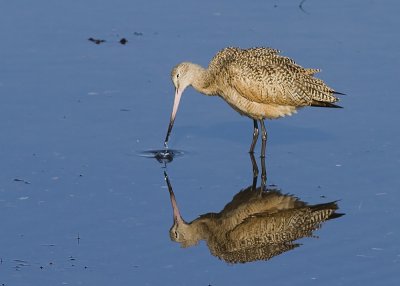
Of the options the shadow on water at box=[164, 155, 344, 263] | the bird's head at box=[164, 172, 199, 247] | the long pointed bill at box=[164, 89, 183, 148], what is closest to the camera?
the shadow on water at box=[164, 155, 344, 263]

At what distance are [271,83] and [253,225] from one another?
6.41 ft

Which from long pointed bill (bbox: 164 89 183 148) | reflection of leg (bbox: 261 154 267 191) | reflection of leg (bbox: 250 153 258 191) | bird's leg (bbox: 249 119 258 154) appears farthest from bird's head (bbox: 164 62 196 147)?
reflection of leg (bbox: 261 154 267 191)

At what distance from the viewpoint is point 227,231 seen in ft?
31.6

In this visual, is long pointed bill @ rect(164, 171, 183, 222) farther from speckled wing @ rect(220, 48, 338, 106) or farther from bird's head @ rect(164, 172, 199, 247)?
speckled wing @ rect(220, 48, 338, 106)

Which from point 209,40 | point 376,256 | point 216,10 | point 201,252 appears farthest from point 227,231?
point 216,10

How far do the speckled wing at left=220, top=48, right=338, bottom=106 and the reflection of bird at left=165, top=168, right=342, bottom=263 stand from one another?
1.22 metres

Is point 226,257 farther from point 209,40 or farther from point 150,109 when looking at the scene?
point 209,40

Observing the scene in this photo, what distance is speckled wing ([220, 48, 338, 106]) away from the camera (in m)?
11.2

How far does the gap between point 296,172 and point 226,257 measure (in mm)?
1876

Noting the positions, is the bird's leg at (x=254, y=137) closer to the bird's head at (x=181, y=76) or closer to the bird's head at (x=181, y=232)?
the bird's head at (x=181, y=76)

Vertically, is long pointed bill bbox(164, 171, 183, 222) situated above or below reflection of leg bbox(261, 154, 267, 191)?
below

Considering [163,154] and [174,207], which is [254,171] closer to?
[163,154]

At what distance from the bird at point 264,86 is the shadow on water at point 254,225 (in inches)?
45.5

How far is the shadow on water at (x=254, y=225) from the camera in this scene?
9.22 m
